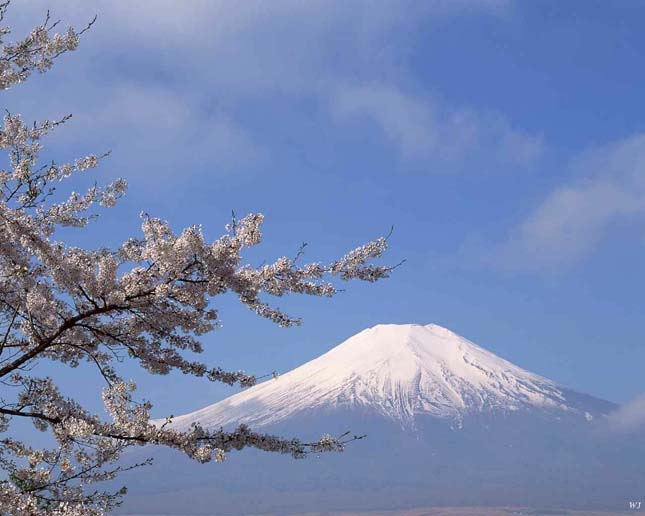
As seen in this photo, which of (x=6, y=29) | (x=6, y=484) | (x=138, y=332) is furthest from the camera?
(x=6, y=29)

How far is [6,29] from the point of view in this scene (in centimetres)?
783

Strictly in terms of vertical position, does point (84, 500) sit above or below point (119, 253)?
below

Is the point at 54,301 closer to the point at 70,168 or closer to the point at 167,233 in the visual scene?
the point at 167,233

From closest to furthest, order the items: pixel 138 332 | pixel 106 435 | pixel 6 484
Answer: pixel 6 484 < pixel 106 435 < pixel 138 332

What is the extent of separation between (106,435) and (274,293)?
69.9 inches

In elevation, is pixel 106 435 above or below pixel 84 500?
above

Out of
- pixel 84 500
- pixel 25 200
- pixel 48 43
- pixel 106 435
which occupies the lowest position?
pixel 84 500

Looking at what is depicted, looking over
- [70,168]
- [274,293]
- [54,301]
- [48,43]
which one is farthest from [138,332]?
[48,43]

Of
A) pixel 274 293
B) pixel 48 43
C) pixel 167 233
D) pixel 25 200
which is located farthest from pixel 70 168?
pixel 274 293

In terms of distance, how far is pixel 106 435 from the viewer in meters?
6.76

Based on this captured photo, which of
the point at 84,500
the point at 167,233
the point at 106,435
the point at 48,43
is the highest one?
the point at 48,43

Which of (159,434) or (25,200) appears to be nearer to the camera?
(159,434)

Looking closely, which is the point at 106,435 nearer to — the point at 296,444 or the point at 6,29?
the point at 296,444

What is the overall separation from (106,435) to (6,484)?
0.83 meters
